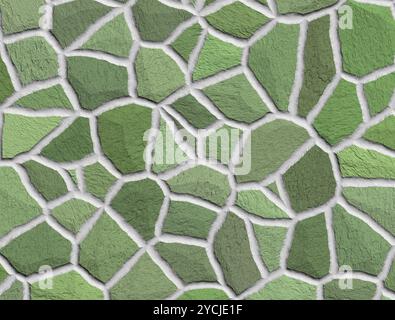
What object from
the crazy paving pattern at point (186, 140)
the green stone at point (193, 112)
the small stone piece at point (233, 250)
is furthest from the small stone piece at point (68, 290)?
the green stone at point (193, 112)

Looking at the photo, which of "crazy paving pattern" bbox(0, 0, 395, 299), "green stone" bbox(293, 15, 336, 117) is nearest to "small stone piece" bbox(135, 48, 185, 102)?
"crazy paving pattern" bbox(0, 0, 395, 299)

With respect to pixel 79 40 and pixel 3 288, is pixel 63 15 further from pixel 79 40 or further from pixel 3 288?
pixel 3 288

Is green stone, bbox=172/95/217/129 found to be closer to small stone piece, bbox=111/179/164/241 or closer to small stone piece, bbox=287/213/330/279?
small stone piece, bbox=111/179/164/241

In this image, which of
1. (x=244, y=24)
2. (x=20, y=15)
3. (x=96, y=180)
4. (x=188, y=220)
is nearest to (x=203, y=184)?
(x=188, y=220)

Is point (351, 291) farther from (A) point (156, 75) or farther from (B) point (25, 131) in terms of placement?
(B) point (25, 131)

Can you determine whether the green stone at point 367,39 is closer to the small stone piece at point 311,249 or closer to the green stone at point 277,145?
the green stone at point 277,145

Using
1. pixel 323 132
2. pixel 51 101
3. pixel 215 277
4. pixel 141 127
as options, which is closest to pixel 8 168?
pixel 51 101
